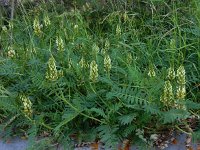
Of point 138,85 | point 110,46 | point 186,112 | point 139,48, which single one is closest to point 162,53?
point 139,48

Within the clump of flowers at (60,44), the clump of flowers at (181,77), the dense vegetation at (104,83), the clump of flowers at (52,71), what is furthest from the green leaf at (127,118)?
the clump of flowers at (60,44)

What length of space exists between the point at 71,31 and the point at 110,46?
0.43m

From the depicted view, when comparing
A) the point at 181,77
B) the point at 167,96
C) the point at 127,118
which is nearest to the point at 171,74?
the point at 181,77

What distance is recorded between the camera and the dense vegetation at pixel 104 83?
2814 millimetres

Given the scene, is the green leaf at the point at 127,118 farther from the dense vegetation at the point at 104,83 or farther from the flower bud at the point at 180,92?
the flower bud at the point at 180,92

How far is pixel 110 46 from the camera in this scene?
12.0 ft

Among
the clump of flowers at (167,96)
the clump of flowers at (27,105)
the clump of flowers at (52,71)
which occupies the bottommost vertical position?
the clump of flowers at (27,105)

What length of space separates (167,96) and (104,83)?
1.75 ft

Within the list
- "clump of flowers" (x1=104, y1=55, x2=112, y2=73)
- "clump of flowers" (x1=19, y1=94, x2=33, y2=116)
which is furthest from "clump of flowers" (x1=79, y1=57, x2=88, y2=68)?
"clump of flowers" (x1=19, y1=94, x2=33, y2=116)

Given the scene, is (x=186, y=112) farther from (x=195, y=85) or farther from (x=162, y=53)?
(x=162, y=53)

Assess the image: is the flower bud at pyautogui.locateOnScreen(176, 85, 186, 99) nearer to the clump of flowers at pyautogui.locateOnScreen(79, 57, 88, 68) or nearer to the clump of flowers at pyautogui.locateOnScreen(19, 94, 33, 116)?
the clump of flowers at pyautogui.locateOnScreen(79, 57, 88, 68)

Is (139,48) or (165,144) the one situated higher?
(139,48)

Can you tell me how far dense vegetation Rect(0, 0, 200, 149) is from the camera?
9.23ft

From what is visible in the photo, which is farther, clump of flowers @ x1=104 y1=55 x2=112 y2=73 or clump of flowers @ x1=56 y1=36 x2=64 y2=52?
clump of flowers @ x1=56 y1=36 x2=64 y2=52
